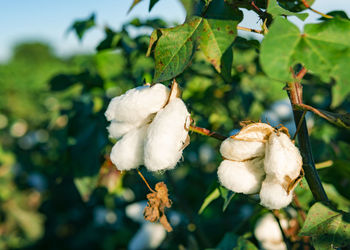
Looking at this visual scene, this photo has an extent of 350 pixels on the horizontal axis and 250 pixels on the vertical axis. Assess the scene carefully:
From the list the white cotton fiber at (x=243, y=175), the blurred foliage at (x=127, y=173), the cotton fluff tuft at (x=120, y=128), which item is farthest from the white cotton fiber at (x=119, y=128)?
the white cotton fiber at (x=243, y=175)

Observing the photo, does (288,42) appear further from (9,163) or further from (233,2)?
(9,163)

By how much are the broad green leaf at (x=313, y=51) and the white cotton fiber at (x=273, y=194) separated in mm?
216

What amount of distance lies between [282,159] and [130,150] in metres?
0.32

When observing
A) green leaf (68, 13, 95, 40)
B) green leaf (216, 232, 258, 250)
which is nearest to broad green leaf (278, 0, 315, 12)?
green leaf (216, 232, 258, 250)

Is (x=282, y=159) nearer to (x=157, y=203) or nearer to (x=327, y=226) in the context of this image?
(x=327, y=226)

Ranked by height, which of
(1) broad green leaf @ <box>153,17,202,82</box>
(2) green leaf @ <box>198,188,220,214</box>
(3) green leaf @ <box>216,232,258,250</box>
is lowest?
(3) green leaf @ <box>216,232,258,250</box>

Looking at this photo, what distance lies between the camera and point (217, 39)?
681mm

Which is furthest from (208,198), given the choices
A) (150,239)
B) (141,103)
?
(150,239)

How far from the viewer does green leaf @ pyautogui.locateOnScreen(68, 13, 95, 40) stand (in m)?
1.51

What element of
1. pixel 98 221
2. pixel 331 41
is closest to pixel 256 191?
pixel 331 41

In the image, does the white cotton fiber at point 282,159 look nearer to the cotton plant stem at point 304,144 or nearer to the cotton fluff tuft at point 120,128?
the cotton plant stem at point 304,144

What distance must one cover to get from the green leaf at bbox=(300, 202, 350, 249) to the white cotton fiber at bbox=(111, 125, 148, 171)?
15.6 inches

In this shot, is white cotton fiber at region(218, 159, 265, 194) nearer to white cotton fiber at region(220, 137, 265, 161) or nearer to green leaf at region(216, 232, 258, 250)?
white cotton fiber at region(220, 137, 265, 161)

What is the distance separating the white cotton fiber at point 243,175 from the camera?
2.35ft
